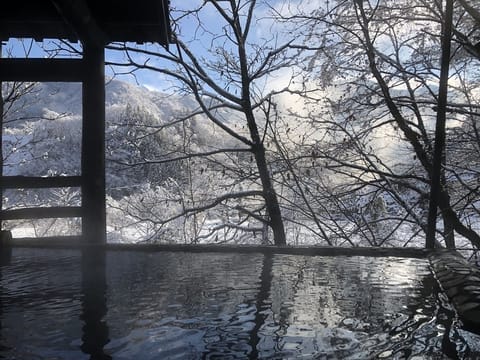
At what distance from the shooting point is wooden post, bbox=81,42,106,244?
2598 mm

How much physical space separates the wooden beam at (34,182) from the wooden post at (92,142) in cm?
11

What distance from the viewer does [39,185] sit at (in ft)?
8.45

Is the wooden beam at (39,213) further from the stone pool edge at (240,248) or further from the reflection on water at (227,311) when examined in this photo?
the reflection on water at (227,311)

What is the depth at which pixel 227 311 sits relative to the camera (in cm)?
115

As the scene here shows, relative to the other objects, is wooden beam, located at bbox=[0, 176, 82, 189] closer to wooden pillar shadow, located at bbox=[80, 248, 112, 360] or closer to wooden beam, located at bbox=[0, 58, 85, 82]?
wooden beam, located at bbox=[0, 58, 85, 82]

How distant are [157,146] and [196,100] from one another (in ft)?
5.93

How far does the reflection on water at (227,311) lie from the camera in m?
0.87

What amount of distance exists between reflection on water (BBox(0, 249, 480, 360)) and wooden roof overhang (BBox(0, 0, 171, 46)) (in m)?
1.59

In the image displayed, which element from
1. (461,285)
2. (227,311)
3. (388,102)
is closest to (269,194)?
(388,102)

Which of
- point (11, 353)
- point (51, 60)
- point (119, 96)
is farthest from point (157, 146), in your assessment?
point (119, 96)

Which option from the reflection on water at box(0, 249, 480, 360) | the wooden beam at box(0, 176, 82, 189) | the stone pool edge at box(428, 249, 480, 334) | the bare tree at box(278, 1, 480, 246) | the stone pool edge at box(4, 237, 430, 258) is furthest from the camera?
the bare tree at box(278, 1, 480, 246)

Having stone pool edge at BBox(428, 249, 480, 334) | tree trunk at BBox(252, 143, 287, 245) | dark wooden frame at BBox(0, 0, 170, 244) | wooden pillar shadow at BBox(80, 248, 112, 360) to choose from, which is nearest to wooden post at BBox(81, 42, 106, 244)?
dark wooden frame at BBox(0, 0, 170, 244)

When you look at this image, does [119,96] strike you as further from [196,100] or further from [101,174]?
[101,174]

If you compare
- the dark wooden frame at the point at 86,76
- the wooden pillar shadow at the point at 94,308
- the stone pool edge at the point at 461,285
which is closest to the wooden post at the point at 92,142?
the dark wooden frame at the point at 86,76
